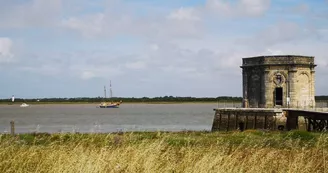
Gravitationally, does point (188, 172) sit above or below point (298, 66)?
below

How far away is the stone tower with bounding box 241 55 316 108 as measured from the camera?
39.6 metres

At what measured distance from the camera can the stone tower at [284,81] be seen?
A: 130ft

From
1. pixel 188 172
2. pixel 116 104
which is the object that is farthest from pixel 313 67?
pixel 116 104

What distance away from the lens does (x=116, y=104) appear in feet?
551

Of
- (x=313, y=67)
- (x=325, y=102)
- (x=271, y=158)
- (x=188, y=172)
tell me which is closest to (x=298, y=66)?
(x=313, y=67)

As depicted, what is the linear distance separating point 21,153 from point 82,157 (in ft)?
4.51

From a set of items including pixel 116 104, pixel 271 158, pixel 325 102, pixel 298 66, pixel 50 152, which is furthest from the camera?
pixel 116 104

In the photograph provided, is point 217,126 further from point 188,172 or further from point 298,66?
Answer: point 188,172

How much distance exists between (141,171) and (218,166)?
1270 millimetres

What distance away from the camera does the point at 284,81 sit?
1566 inches

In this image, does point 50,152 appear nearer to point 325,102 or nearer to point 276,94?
point 276,94

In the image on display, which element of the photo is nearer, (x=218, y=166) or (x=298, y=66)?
(x=218, y=166)

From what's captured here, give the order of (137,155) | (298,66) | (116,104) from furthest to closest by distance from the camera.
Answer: (116,104) < (298,66) < (137,155)

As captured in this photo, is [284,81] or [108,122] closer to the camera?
[284,81]
